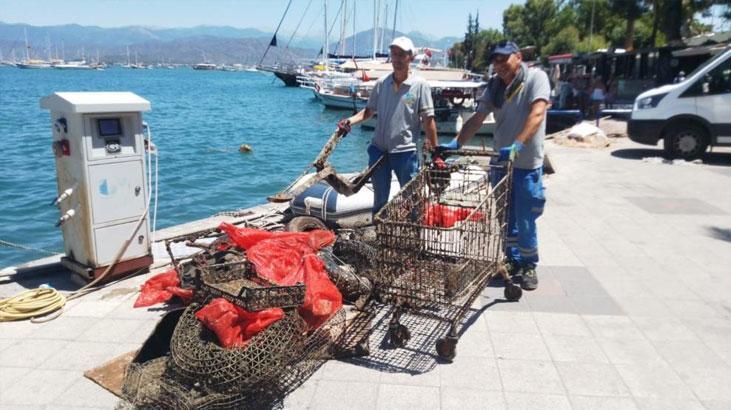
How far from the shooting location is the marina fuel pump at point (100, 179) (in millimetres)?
4984

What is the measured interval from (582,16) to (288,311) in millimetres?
54451

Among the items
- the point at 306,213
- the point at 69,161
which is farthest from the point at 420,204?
the point at 69,161

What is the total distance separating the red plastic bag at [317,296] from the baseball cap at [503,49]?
236 centimetres

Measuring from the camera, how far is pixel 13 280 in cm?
541

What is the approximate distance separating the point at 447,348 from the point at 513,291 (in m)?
1.27

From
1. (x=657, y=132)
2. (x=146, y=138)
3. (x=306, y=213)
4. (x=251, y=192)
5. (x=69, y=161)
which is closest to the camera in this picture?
(x=69, y=161)

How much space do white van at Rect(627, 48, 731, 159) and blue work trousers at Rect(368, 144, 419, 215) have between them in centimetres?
930

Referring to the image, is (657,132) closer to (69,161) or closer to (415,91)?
(415,91)

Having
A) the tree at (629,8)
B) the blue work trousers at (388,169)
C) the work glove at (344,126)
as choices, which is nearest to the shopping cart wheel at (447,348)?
the blue work trousers at (388,169)

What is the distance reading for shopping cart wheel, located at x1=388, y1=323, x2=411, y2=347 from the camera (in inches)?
157

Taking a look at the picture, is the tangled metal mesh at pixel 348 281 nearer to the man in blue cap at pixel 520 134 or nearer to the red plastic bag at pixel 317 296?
the red plastic bag at pixel 317 296

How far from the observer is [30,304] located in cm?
460

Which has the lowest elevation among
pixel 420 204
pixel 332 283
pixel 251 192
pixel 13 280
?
pixel 251 192

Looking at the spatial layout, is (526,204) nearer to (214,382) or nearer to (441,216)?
(441,216)
